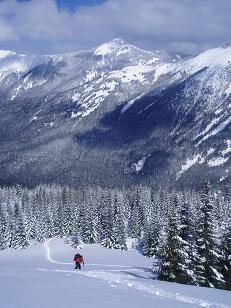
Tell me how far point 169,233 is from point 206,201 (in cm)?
433

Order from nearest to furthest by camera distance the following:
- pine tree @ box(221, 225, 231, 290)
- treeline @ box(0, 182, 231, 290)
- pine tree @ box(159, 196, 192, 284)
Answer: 1. pine tree @ box(159, 196, 192, 284)
2. treeline @ box(0, 182, 231, 290)
3. pine tree @ box(221, 225, 231, 290)

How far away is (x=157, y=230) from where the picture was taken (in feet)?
339

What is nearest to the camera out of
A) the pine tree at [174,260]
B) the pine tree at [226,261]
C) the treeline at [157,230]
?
the pine tree at [174,260]

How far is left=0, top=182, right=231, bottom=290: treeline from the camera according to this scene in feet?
136

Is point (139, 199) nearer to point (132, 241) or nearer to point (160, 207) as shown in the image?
point (160, 207)

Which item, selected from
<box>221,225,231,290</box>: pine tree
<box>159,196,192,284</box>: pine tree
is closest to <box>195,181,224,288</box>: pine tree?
<box>159,196,192,284</box>: pine tree

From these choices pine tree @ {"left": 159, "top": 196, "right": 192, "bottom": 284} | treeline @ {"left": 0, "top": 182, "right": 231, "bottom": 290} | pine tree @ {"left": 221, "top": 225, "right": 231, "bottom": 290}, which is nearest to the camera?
pine tree @ {"left": 159, "top": 196, "right": 192, "bottom": 284}

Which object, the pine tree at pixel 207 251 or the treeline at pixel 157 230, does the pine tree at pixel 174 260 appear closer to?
the treeline at pixel 157 230

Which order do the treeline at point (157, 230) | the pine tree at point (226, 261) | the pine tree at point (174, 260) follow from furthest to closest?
the pine tree at point (226, 261), the treeline at point (157, 230), the pine tree at point (174, 260)

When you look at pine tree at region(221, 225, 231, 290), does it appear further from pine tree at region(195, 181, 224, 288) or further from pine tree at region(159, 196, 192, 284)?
pine tree at region(159, 196, 192, 284)

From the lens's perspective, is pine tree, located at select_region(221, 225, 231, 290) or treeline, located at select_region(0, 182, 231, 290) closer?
treeline, located at select_region(0, 182, 231, 290)

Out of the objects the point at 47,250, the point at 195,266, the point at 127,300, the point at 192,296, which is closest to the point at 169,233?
the point at 195,266

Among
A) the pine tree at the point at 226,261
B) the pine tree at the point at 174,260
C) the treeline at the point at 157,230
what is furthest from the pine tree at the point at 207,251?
the pine tree at the point at 226,261

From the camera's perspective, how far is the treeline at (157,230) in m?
41.4
